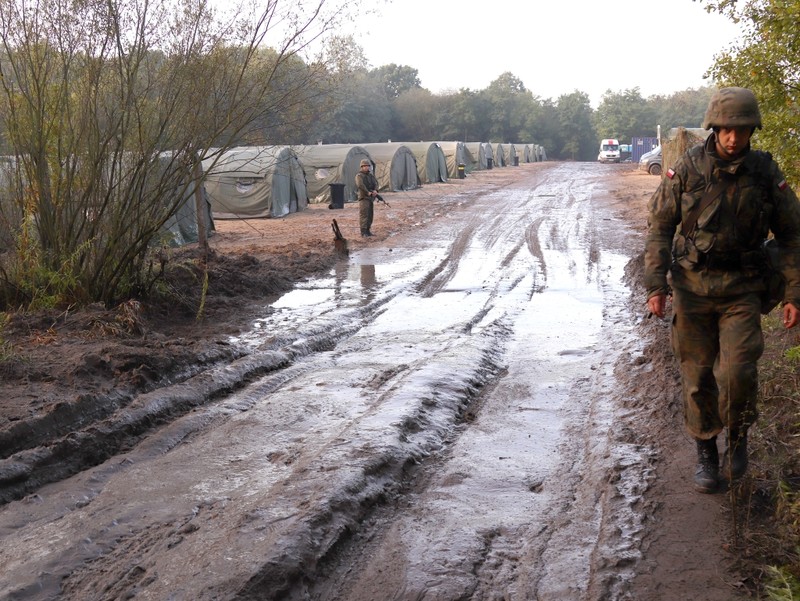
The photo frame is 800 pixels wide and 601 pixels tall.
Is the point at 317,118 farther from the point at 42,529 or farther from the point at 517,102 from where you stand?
the point at 517,102

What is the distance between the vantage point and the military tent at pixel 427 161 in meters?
38.5

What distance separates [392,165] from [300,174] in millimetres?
7931

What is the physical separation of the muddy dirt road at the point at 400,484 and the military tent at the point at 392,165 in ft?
79.0

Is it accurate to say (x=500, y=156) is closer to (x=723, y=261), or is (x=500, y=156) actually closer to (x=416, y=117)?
(x=416, y=117)

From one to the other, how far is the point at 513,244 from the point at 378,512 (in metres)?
12.2

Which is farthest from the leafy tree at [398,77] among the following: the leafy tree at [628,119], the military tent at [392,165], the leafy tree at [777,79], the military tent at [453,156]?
the leafy tree at [777,79]

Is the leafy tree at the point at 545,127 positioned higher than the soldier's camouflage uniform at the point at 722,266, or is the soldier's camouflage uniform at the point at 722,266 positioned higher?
the leafy tree at the point at 545,127

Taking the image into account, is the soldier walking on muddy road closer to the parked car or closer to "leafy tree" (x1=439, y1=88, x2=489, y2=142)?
the parked car

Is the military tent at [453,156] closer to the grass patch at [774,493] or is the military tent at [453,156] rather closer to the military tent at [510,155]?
the military tent at [510,155]

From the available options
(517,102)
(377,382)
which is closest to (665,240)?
(377,382)

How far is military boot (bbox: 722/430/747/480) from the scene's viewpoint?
4.44 meters

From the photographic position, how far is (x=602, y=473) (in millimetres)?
4895

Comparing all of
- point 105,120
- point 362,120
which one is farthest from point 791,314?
point 362,120

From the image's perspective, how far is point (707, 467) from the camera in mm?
4539
